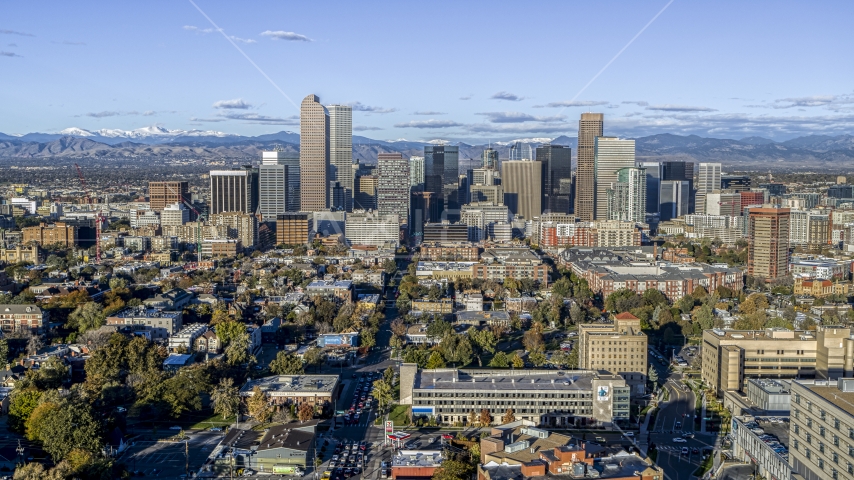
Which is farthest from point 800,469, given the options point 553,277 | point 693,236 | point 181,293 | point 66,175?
point 66,175

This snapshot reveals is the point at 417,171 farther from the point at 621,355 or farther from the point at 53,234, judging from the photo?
the point at 621,355

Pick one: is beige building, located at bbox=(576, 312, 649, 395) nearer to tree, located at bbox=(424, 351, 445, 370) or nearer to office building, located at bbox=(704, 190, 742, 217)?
tree, located at bbox=(424, 351, 445, 370)

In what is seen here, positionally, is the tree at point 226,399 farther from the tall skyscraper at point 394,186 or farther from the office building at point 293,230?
the tall skyscraper at point 394,186

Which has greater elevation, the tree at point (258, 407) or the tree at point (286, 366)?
the tree at point (286, 366)

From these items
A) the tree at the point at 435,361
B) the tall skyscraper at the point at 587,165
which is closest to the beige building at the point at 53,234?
the tree at the point at 435,361

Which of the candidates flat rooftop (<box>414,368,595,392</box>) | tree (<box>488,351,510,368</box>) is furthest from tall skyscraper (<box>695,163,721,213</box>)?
flat rooftop (<box>414,368,595,392</box>)
